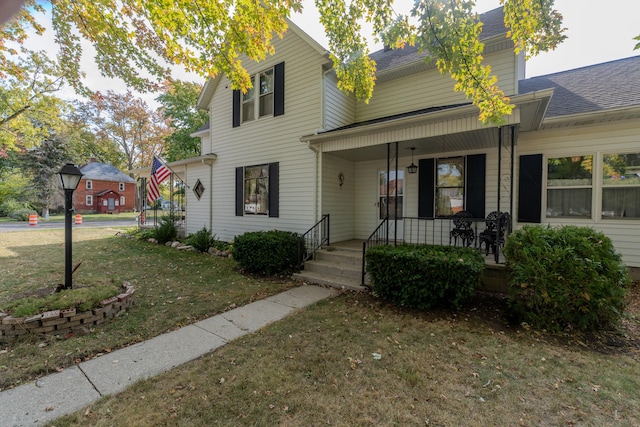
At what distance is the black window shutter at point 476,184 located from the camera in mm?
6449

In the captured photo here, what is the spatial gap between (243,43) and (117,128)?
32371mm

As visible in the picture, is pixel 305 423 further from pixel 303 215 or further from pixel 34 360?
pixel 303 215

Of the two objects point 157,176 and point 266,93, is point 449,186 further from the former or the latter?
point 157,176

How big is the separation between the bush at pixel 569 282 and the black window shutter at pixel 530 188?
237 centimetres

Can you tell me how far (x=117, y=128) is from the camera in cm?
2977

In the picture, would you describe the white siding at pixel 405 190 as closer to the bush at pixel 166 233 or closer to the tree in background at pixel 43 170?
the bush at pixel 166 233

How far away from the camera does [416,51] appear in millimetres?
8117

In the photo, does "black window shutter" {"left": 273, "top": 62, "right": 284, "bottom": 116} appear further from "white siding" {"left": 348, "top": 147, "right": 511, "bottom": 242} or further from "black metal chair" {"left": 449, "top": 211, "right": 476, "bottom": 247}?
"black metal chair" {"left": 449, "top": 211, "right": 476, "bottom": 247}

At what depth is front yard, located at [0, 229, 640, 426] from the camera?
222cm

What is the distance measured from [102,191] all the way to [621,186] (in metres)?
41.2

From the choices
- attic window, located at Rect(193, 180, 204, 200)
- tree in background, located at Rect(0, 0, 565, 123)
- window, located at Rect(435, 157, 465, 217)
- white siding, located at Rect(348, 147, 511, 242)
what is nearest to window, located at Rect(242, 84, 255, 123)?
tree in background, located at Rect(0, 0, 565, 123)

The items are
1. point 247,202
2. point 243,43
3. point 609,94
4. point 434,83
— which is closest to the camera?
point 243,43

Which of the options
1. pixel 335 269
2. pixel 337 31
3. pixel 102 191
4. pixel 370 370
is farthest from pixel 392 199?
pixel 102 191

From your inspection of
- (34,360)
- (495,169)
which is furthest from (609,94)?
(34,360)
